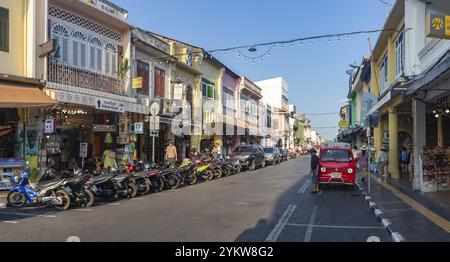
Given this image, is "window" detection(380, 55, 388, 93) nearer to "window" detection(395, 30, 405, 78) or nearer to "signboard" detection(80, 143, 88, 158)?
"window" detection(395, 30, 405, 78)

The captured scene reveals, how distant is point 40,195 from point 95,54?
9.44 metres

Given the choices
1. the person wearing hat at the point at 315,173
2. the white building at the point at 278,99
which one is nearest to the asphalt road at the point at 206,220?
the person wearing hat at the point at 315,173

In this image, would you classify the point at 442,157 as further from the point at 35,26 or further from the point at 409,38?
the point at 35,26

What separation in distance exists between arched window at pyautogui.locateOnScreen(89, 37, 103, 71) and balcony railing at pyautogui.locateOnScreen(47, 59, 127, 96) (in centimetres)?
38

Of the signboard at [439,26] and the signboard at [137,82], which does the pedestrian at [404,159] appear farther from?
the signboard at [137,82]

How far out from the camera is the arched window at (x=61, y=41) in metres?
17.3

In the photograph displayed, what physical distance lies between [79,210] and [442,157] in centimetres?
1251

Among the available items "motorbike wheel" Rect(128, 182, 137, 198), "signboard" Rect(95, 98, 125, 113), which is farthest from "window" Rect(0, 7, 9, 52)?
"motorbike wheel" Rect(128, 182, 137, 198)

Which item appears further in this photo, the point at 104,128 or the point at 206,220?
the point at 104,128

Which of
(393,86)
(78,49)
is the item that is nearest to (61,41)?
(78,49)

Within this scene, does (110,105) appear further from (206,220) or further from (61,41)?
(206,220)

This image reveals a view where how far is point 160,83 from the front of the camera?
25969 millimetres

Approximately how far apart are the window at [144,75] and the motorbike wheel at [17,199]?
38.6 ft
